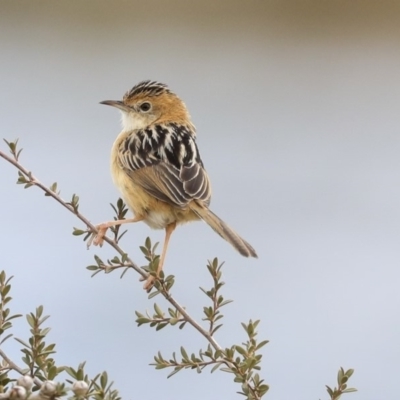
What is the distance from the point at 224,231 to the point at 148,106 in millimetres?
1347

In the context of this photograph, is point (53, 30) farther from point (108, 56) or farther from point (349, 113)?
point (349, 113)

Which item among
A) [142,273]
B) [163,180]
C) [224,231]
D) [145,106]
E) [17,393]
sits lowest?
[17,393]

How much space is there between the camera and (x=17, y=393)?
183cm

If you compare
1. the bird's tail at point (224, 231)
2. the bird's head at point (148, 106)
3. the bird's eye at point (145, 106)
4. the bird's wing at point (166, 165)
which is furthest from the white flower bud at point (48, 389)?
the bird's eye at point (145, 106)

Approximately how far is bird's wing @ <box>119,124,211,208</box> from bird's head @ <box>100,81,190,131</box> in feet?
0.80

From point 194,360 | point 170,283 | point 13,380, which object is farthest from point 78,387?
point 170,283

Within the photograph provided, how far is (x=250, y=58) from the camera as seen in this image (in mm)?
6973

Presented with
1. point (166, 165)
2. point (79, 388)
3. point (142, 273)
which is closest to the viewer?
point (79, 388)

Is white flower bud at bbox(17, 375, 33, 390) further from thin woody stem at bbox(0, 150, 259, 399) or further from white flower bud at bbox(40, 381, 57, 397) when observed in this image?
thin woody stem at bbox(0, 150, 259, 399)

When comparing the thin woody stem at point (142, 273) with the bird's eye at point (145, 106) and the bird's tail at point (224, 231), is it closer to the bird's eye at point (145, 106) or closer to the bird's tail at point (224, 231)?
the bird's tail at point (224, 231)

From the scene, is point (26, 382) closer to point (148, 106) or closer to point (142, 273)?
point (142, 273)

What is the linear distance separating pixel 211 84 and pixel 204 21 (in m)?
0.49

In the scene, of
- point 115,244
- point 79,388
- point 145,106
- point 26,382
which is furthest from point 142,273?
→ point 145,106

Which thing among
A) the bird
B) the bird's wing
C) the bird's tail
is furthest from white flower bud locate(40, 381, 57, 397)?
the bird's wing
